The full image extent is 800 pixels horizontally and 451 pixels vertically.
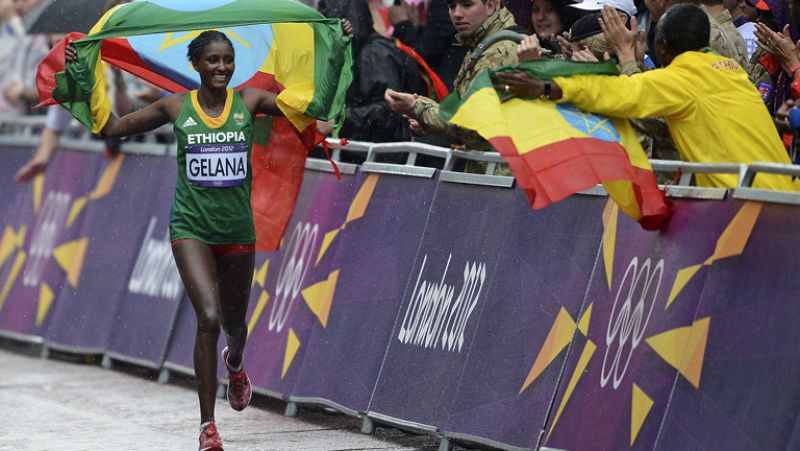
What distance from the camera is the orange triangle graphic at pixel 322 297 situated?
9883mm

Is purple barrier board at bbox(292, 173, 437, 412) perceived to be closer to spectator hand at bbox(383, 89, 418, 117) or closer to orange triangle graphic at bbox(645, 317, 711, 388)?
spectator hand at bbox(383, 89, 418, 117)

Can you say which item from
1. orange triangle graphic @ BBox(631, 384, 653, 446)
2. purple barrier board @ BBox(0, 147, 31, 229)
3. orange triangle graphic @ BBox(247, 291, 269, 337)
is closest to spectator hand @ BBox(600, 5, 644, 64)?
orange triangle graphic @ BBox(631, 384, 653, 446)

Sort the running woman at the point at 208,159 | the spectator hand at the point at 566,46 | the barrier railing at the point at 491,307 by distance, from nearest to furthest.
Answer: the barrier railing at the point at 491,307, the spectator hand at the point at 566,46, the running woman at the point at 208,159

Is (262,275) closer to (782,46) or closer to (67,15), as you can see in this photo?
(67,15)

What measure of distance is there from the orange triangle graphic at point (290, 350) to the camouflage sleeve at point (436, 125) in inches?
76.1

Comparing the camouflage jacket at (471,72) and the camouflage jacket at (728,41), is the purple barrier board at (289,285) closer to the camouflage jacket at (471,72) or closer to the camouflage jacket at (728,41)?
the camouflage jacket at (471,72)

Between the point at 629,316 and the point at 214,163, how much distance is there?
7.95 ft

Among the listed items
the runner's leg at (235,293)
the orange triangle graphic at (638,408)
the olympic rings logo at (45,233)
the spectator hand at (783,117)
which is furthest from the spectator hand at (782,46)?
the olympic rings logo at (45,233)

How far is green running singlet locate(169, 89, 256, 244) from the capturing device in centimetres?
845

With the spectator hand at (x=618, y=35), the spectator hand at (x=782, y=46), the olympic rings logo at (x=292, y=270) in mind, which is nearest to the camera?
the spectator hand at (x=618, y=35)

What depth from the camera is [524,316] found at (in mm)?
8281

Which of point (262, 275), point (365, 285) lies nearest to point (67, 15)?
point (262, 275)

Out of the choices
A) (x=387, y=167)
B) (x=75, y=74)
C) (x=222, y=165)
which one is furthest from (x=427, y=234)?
(x=75, y=74)

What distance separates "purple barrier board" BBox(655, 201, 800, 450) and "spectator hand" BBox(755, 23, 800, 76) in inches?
49.9
